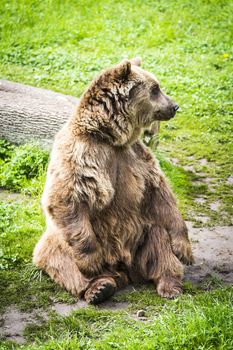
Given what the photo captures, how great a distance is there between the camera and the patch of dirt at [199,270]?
5945mm

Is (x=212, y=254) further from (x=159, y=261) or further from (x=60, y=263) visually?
(x=60, y=263)

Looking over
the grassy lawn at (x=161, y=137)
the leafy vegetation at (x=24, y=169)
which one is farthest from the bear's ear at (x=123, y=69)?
the leafy vegetation at (x=24, y=169)

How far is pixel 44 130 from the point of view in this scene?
9.13 m

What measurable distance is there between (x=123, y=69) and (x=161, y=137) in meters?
3.92

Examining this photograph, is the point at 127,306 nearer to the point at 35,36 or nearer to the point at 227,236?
the point at 227,236

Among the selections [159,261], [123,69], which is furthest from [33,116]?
[159,261]

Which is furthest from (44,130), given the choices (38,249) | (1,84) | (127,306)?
(127,306)

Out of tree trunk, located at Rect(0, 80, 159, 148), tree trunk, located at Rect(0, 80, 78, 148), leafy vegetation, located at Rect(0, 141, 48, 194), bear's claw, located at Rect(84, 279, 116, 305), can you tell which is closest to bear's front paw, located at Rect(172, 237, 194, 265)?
bear's claw, located at Rect(84, 279, 116, 305)

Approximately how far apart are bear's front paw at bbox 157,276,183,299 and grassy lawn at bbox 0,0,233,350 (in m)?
0.09

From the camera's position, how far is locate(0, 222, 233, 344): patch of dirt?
595cm

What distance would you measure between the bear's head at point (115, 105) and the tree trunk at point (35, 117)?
254 centimetres

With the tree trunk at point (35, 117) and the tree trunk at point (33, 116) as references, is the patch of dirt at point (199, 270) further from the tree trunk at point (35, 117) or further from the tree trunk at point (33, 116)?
the tree trunk at point (33, 116)

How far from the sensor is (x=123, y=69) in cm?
629

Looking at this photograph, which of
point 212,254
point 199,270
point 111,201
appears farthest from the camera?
point 212,254
